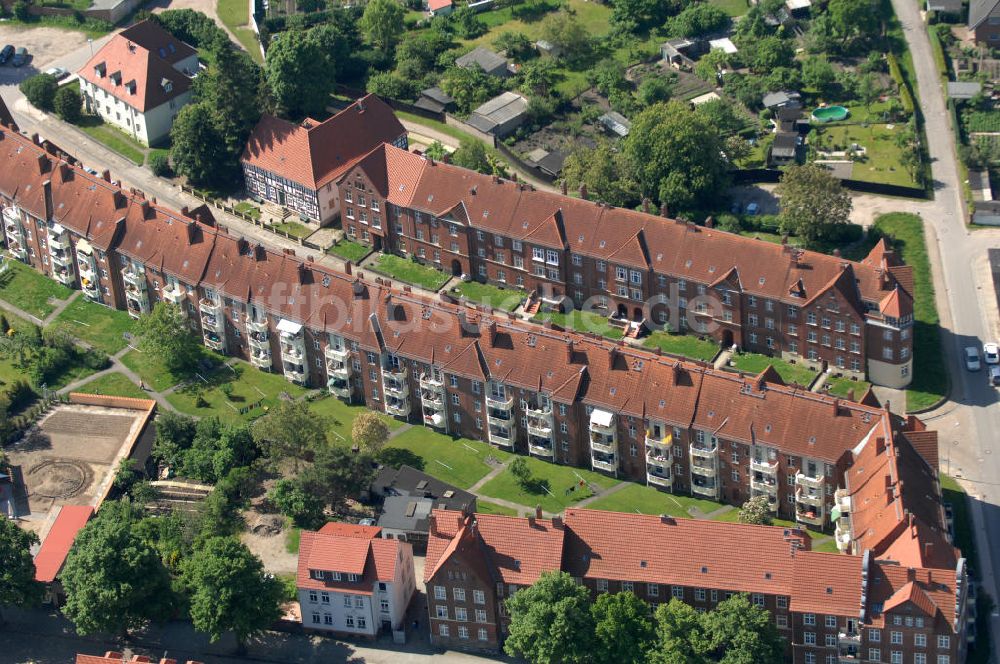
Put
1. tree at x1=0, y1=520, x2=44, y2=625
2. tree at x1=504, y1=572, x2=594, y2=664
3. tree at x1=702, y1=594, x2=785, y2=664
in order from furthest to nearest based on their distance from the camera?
1. tree at x1=0, y1=520, x2=44, y2=625
2. tree at x1=504, y1=572, x2=594, y2=664
3. tree at x1=702, y1=594, x2=785, y2=664

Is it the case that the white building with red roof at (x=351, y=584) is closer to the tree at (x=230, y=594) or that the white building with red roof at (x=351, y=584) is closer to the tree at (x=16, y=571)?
the tree at (x=230, y=594)

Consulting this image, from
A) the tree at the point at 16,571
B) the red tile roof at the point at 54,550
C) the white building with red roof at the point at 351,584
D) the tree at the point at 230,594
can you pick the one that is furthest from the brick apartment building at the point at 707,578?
the tree at the point at 16,571

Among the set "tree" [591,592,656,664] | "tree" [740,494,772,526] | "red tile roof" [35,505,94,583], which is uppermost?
"tree" [591,592,656,664]

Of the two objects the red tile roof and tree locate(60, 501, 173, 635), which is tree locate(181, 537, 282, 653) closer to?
tree locate(60, 501, 173, 635)

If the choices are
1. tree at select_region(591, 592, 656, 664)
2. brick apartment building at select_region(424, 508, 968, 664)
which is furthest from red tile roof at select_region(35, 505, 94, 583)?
tree at select_region(591, 592, 656, 664)

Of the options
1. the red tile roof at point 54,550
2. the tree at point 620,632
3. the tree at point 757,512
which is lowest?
the red tile roof at point 54,550

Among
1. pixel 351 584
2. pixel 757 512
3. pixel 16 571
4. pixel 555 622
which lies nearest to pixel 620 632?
pixel 555 622
